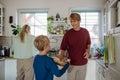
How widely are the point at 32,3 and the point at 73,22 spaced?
8.25ft

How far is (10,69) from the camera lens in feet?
14.2

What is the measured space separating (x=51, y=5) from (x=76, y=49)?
7.94ft

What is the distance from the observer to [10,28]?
188 inches

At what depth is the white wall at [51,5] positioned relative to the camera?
460 centimetres

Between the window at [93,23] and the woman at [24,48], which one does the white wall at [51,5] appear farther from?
the woman at [24,48]

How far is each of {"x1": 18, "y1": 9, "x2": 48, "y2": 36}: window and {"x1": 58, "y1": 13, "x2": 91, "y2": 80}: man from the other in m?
2.40

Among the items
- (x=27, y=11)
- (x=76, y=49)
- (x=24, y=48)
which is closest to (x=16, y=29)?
(x=27, y=11)

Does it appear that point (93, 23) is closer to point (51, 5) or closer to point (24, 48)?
point (51, 5)

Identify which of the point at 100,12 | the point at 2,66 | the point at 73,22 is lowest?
the point at 2,66

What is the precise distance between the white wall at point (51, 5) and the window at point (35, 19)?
0.13m

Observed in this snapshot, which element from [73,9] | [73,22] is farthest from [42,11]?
[73,22]

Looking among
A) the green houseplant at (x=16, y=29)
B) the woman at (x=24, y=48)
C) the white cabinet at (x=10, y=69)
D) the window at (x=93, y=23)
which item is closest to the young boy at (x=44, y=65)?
the woman at (x=24, y=48)

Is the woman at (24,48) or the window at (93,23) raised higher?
the window at (93,23)

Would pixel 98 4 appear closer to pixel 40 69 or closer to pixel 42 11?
pixel 42 11
